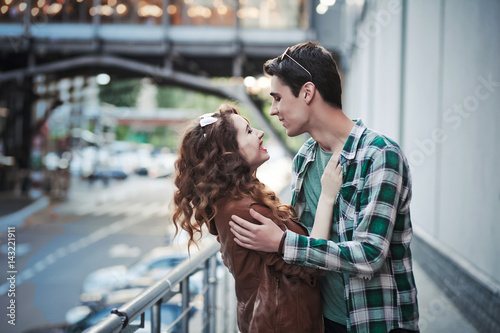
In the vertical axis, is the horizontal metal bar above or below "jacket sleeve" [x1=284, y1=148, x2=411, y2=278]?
below

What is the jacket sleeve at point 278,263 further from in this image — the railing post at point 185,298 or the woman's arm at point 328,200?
the railing post at point 185,298

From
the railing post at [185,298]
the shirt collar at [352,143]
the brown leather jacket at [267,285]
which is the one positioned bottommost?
the railing post at [185,298]

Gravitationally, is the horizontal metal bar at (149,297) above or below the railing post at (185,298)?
above

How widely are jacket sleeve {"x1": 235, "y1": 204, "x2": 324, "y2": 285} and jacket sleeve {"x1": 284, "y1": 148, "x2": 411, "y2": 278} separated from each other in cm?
9

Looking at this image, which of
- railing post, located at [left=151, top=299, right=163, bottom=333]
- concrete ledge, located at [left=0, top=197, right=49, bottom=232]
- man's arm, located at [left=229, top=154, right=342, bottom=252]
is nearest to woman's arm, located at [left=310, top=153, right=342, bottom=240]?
man's arm, located at [left=229, top=154, right=342, bottom=252]

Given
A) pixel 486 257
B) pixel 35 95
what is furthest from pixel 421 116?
pixel 35 95

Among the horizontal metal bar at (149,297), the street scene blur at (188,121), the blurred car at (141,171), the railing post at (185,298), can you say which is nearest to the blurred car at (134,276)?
the street scene blur at (188,121)

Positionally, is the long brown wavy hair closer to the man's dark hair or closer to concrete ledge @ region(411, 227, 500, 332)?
the man's dark hair

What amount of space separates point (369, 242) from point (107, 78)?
23.8 m

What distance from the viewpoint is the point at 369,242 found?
1395 millimetres

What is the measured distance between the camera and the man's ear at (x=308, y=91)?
1645 millimetres

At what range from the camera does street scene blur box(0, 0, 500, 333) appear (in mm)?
3656

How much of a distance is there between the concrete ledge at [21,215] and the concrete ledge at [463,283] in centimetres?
1553

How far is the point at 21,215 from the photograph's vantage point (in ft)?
65.2
